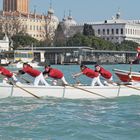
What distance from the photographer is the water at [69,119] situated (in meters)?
16.8

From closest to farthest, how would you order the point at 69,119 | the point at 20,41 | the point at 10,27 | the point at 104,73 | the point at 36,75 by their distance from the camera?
the point at 69,119 → the point at 36,75 → the point at 104,73 → the point at 20,41 → the point at 10,27

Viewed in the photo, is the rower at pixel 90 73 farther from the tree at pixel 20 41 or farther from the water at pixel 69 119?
the tree at pixel 20 41

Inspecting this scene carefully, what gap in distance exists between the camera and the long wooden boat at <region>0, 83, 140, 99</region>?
25.8 m

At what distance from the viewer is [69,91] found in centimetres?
2628

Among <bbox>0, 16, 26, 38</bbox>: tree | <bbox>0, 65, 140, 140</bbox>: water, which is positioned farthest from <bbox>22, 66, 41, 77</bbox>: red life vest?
<bbox>0, 16, 26, 38</bbox>: tree

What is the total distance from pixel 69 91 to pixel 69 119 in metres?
6.48

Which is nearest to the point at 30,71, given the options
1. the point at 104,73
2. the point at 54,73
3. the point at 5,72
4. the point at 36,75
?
the point at 36,75

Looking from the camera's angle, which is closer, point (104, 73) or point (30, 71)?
point (30, 71)

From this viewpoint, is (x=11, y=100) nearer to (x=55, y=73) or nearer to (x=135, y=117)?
(x=55, y=73)

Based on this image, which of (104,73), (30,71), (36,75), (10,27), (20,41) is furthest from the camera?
(10,27)

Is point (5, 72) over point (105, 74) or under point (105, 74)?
over

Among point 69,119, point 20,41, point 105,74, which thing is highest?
point 105,74

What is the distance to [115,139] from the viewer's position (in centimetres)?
1617

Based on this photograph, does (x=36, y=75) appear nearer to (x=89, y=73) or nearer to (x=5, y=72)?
(x=5, y=72)
